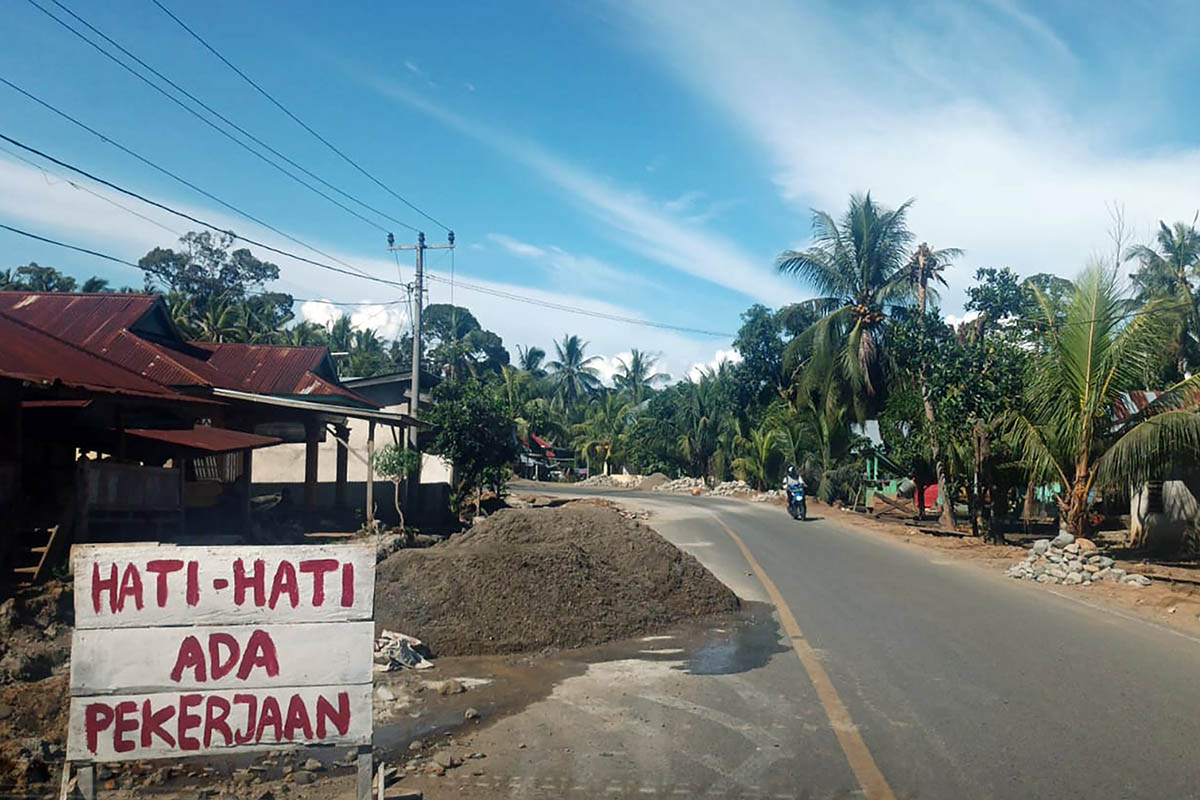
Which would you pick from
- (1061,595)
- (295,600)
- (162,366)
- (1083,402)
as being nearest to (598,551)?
(1061,595)

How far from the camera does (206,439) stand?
18922mm

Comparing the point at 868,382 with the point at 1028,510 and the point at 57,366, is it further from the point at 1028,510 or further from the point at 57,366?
the point at 57,366

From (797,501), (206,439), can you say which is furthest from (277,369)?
(797,501)

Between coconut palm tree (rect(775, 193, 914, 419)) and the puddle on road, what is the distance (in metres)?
29.3

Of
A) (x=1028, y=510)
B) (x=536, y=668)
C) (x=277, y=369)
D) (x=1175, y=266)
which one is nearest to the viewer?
(x=536, y=668)

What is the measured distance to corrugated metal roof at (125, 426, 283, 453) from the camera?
1766 cm

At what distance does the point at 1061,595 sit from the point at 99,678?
43.2 ft

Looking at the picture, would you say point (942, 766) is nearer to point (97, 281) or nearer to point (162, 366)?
point (162, 366)

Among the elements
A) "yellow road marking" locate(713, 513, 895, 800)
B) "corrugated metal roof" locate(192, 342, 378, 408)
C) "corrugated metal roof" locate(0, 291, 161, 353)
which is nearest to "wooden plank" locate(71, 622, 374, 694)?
"yellow road marking" locate(713, 513, 895, 800)

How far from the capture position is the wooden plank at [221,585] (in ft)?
15.4

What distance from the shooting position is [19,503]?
492 inches

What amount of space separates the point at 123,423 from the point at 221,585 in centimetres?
1201

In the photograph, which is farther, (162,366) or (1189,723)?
(162,366)

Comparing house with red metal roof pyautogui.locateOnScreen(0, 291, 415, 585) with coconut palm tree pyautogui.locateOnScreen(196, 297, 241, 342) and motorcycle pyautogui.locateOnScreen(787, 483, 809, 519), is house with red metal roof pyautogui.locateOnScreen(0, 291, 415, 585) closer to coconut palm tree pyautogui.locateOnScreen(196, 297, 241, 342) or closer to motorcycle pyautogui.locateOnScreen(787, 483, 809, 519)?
motorcycle pyautogui.locateOnScreen(787, 483, 809, 519)
